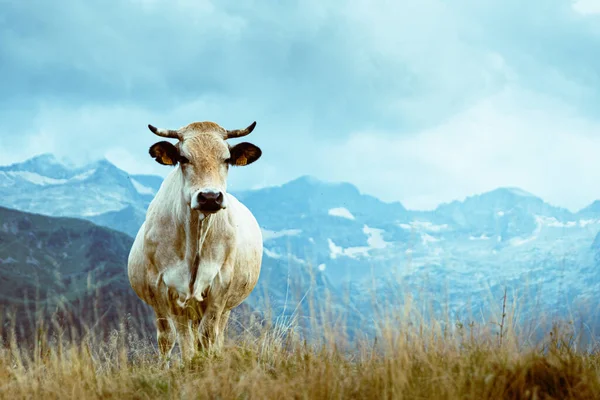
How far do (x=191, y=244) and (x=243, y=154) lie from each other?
1.46 m

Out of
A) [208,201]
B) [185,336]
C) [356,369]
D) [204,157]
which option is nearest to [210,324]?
[185,336]

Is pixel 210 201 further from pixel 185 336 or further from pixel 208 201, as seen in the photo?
pixel 185 336

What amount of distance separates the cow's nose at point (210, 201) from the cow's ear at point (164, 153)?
1.18m

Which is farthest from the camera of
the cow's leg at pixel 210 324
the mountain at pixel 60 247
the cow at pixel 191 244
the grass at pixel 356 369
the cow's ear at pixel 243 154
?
the mountain at pixel 60 247

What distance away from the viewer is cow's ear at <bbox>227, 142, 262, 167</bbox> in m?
9.50

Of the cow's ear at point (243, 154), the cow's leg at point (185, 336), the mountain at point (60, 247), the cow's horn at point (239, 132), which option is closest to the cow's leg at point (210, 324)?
the cow's leg at point (185, 336)

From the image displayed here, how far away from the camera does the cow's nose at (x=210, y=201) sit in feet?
27.2

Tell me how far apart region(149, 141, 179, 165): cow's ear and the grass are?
2497 mm

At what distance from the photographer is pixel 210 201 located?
8297 millimetres

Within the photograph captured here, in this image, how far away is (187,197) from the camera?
8742 mm

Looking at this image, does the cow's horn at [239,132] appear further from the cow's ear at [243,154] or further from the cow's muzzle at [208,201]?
the cow's muzzle at [208,201]

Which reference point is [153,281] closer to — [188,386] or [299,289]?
[299,289]

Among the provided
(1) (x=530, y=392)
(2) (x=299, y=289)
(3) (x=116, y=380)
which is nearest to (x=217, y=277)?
(2) (x=299, y=289)

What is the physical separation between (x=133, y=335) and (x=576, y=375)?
18.1 feet
